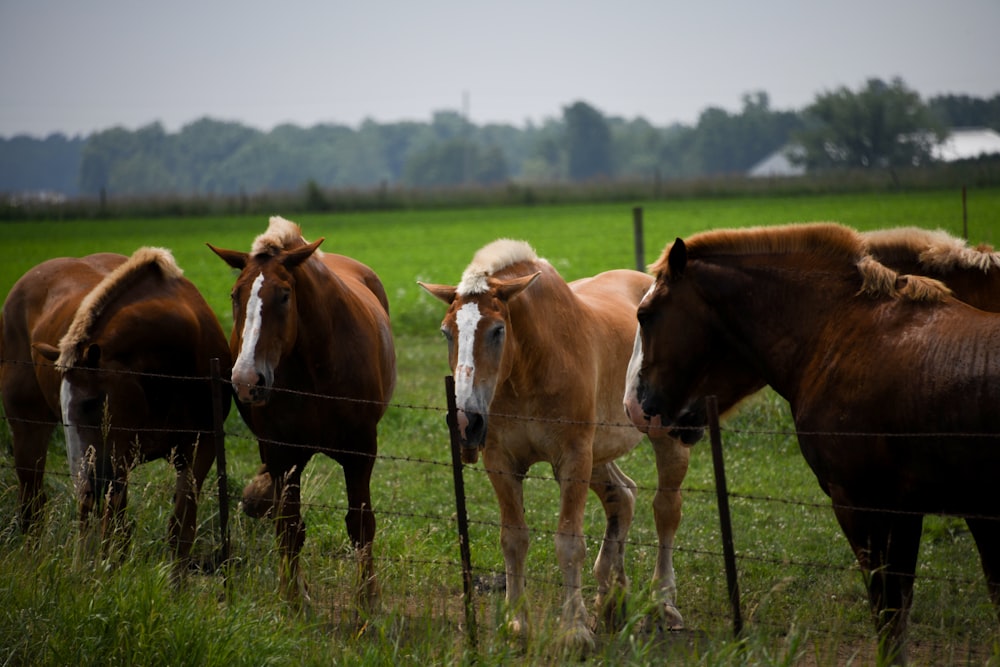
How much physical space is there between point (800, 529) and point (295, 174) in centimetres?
12818

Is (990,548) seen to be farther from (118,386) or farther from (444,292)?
(118,386)

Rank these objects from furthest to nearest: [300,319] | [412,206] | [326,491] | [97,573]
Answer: [412,206]
[326,491]
[300,319]
[97,573]

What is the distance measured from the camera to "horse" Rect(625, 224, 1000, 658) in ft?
14.3

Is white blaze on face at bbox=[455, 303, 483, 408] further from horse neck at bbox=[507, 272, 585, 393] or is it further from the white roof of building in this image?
the white roof of building

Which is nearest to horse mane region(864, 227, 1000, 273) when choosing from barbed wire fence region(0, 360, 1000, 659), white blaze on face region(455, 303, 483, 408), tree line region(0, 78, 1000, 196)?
barbed wire fence region(0, 360, 1000, 659)

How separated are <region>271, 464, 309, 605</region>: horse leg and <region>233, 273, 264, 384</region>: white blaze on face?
0.65 meters

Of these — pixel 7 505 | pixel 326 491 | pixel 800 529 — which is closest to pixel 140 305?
pixel 7 505

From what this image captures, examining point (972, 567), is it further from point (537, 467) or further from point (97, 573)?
point (97, 573)

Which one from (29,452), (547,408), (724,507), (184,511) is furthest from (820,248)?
(29,452)

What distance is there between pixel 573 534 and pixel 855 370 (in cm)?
193

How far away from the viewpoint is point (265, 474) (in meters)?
7.14

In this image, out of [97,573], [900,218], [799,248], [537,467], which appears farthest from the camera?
[900,218]

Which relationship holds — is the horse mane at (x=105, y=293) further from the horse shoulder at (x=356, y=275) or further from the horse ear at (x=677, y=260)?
the horse ear at (x=677, y=260)

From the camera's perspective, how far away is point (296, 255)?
6.25 m
